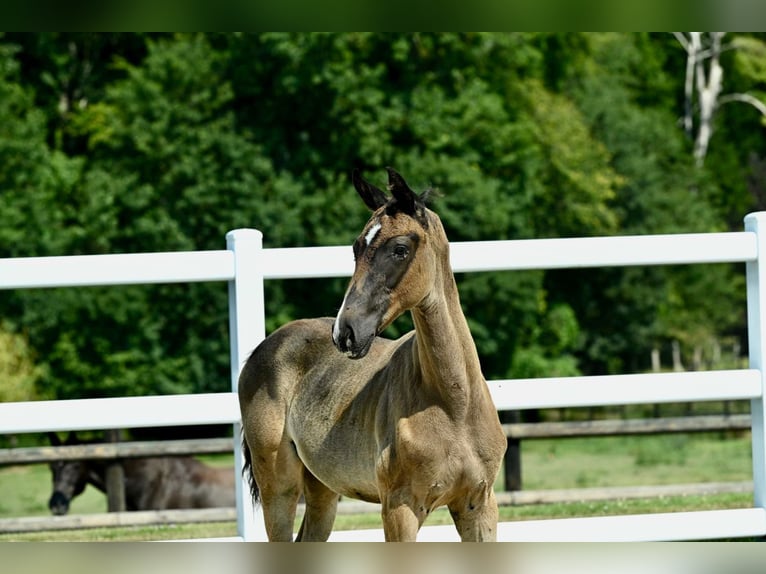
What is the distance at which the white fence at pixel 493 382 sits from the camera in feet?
15.7

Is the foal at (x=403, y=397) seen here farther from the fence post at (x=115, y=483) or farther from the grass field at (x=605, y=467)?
the grass field at (x=605, y=467)

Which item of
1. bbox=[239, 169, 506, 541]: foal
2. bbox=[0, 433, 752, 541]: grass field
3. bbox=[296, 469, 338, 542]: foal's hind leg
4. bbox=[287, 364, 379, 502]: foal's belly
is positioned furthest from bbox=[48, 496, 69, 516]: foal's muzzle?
bbox=[287, 364, 379, 502]: foal's belly

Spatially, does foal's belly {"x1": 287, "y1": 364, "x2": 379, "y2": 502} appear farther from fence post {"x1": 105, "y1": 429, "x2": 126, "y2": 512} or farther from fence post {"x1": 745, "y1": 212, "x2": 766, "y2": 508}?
fence post {"x1": 105, "y1": 429, "x2": 126, "y2": 512}

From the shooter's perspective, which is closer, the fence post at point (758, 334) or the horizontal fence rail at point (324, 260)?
the horizontal fence rail at point (324, 260)

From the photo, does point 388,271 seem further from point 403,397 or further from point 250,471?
point 250,471

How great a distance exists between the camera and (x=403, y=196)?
10.5ft

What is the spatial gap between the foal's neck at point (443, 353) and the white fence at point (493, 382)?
55.7 inches

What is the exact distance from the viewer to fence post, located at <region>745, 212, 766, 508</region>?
5.16m

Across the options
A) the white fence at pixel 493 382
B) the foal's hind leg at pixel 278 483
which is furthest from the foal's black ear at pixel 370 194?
the white fence at pixel 493 382

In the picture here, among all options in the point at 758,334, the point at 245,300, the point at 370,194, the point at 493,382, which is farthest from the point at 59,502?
the point at 370,194

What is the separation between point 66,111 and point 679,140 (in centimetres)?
1780

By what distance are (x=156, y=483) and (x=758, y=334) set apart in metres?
7.68

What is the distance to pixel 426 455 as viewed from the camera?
326 centimetres
